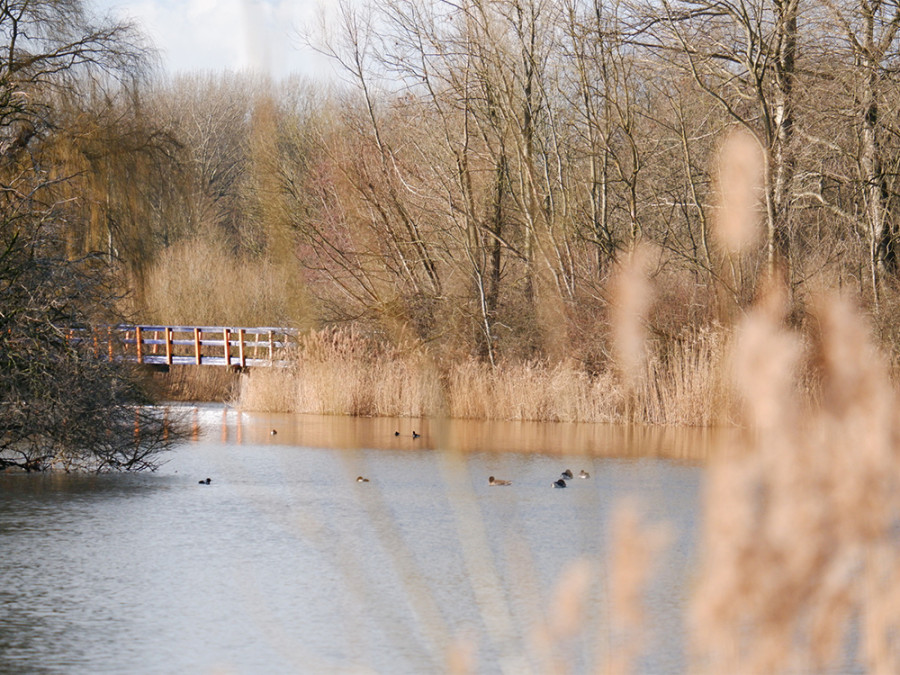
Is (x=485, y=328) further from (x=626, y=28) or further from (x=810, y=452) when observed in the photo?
(x=810, y=452)

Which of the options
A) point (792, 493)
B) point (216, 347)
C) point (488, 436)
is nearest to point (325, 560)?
point (792, 493)

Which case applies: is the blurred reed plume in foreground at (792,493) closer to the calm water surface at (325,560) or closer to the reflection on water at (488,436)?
the calm water surface at (325,560)

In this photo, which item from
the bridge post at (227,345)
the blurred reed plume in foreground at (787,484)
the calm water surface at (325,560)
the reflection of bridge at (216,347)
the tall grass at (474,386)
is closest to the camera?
the blurred reed plume in foreground at (787,484)

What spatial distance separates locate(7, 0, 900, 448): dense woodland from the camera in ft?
48.7

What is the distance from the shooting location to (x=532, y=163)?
17.6m

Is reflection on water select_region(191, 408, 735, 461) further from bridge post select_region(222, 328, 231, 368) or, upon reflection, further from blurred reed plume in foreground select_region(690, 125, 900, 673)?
blurred reed plume in foreground select_region(690, 125, 900, 673)

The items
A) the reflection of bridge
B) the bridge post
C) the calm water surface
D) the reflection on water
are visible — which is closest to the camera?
the calm water surface

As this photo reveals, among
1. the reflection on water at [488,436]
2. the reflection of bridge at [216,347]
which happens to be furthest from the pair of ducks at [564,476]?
the reflection of bridge at [216,347]

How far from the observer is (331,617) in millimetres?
5309

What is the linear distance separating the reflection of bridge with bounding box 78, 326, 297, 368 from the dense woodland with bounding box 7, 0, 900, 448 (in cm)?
110

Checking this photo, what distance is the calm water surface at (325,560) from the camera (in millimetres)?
4777

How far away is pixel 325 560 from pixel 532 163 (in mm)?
11780

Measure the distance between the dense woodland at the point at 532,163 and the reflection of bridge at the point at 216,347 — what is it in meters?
1.10

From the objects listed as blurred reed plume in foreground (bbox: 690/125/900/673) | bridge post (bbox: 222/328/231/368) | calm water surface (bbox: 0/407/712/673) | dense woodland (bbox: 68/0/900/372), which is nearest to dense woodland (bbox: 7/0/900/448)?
dense woodland (bbox: 68/0/900/372)
